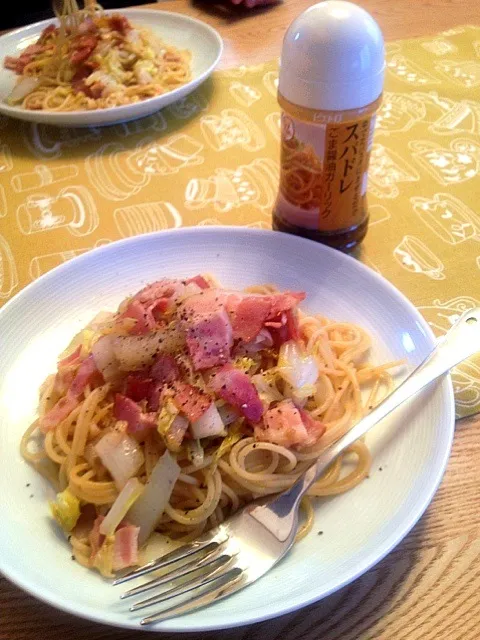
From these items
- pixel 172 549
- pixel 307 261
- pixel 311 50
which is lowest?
pixel 172 549

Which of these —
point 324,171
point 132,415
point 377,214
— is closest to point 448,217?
point 377,214

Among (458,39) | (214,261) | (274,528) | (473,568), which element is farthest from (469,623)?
(458,39)

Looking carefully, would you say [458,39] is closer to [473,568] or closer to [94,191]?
[94,191]

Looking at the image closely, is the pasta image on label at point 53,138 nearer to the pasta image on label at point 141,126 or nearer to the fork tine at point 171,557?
the pasta image on label at point 141,126

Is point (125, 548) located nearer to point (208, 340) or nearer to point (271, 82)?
point (208, 340)

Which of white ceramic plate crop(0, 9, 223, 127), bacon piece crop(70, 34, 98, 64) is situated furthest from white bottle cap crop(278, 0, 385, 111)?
bacon piece crop(70, 34, 98, 64)
